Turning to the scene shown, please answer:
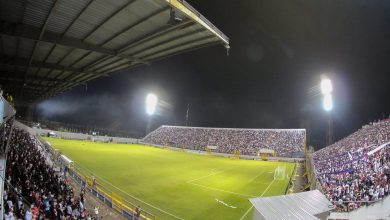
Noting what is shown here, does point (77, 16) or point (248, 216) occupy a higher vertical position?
point (77, 16)

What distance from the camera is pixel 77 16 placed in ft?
44.3

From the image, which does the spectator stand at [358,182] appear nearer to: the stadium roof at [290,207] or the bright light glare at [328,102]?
the stadium roof at [290,207]

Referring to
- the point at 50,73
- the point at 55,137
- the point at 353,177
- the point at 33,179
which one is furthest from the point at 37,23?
the point at 55,137

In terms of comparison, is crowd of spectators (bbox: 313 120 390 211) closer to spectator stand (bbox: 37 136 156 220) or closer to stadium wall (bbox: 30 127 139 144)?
spectator stand (bbox: 37 136 156 220)

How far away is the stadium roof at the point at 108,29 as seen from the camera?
12.5 metres

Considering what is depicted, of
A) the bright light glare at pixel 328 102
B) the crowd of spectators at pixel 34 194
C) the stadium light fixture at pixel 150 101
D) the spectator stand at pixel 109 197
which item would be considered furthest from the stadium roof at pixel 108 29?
the stadium light fixture at pixel 150 101

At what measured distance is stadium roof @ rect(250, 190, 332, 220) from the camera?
28.7 ft

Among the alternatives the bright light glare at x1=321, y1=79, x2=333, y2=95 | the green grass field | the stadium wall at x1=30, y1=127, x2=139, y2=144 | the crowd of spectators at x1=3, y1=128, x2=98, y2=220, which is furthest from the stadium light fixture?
the crowd of spectators at x1=3, y1=128, x2=98, y2=220

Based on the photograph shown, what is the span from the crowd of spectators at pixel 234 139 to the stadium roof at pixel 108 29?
164 ft

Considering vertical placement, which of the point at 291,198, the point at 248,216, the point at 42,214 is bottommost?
the point at 248,216

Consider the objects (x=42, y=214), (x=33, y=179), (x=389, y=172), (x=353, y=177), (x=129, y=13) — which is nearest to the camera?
(x=42, y=214)

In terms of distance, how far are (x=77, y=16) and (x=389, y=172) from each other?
19253mm

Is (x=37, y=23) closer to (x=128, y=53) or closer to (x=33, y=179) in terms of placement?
(x=128, y=53)

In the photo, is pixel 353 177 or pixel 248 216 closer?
pixel 248 216
